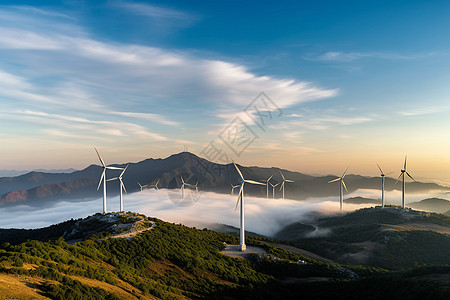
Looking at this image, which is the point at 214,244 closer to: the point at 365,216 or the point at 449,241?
the point at 449,241

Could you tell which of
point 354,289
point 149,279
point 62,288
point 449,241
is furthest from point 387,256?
point 62,288

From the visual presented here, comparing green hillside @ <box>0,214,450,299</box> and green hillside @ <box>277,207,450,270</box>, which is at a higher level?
green hillside @ <box>0,214,450,299</box>

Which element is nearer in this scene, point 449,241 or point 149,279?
point 149,279

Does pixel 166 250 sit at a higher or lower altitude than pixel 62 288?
lower

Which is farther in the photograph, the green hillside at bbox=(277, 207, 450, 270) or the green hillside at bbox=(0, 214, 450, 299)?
the green hillside at bbox=(277, 207, 450, 270)

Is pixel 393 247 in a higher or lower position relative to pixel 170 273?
lower

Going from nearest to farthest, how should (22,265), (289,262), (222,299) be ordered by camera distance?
(22,265), (222,299), (289,262)

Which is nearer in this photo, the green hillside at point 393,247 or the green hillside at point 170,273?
the green hillside at point 170,273

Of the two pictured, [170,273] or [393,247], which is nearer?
[170,273]

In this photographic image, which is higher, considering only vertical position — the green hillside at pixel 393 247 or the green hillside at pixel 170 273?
the green hillside at pixel 170 273

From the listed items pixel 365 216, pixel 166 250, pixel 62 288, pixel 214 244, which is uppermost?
pixel 62 288

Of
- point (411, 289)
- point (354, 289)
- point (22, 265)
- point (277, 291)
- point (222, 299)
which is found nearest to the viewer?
point (22, 265)
